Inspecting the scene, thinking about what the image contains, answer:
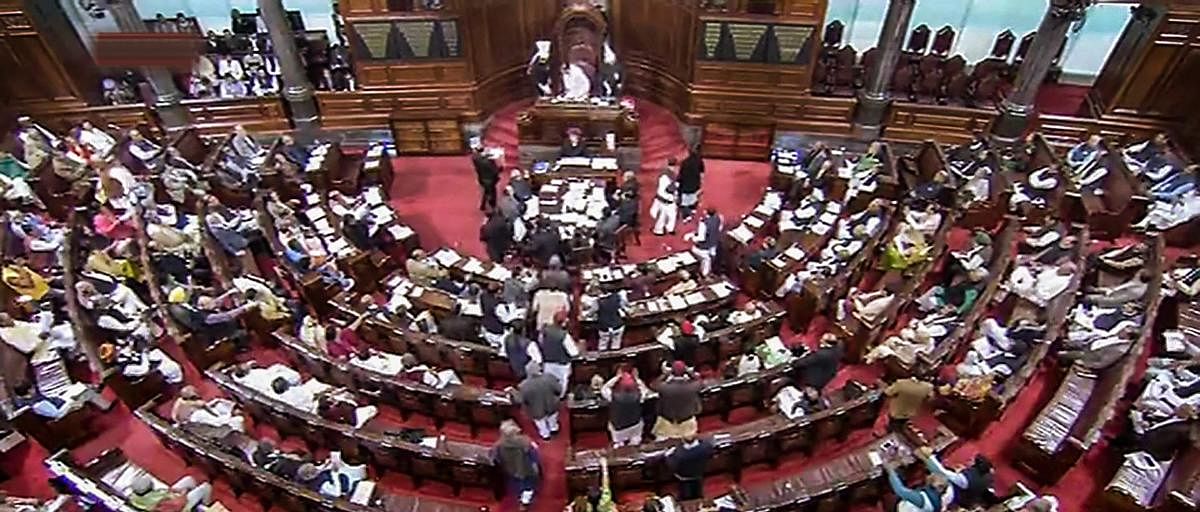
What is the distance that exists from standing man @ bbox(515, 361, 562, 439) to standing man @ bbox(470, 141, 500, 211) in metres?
4.72

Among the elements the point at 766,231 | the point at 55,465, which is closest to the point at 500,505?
the point at 55,465

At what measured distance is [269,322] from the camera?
11773 mm

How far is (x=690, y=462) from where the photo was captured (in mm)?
9031

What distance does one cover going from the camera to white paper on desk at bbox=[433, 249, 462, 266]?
13.1m

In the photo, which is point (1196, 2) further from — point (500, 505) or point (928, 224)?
point (500, 505)

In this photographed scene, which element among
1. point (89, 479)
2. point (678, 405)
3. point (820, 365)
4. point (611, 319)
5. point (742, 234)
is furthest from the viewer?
point (742, 234)

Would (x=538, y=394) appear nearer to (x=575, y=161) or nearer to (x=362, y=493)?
(x=362, y=493)

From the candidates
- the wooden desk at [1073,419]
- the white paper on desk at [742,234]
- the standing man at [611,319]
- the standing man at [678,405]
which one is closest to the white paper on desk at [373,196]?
the standing man at [611,319]

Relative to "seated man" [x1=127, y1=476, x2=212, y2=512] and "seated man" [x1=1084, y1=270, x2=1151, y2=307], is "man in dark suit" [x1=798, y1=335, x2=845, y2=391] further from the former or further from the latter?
"seated man" [x1=127, y1=476, x2=212, y2=512]

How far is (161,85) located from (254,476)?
9.96 meters

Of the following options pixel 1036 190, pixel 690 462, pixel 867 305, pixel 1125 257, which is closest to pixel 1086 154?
pixel 1036 190

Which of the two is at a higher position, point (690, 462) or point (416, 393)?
point (690, 462)

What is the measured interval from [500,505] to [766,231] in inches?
256

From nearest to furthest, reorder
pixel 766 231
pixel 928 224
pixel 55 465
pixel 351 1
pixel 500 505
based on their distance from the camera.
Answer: pixel 55 465
pixel 500 505
pixel 928 224
pixel 766 231
pixel 351 1
